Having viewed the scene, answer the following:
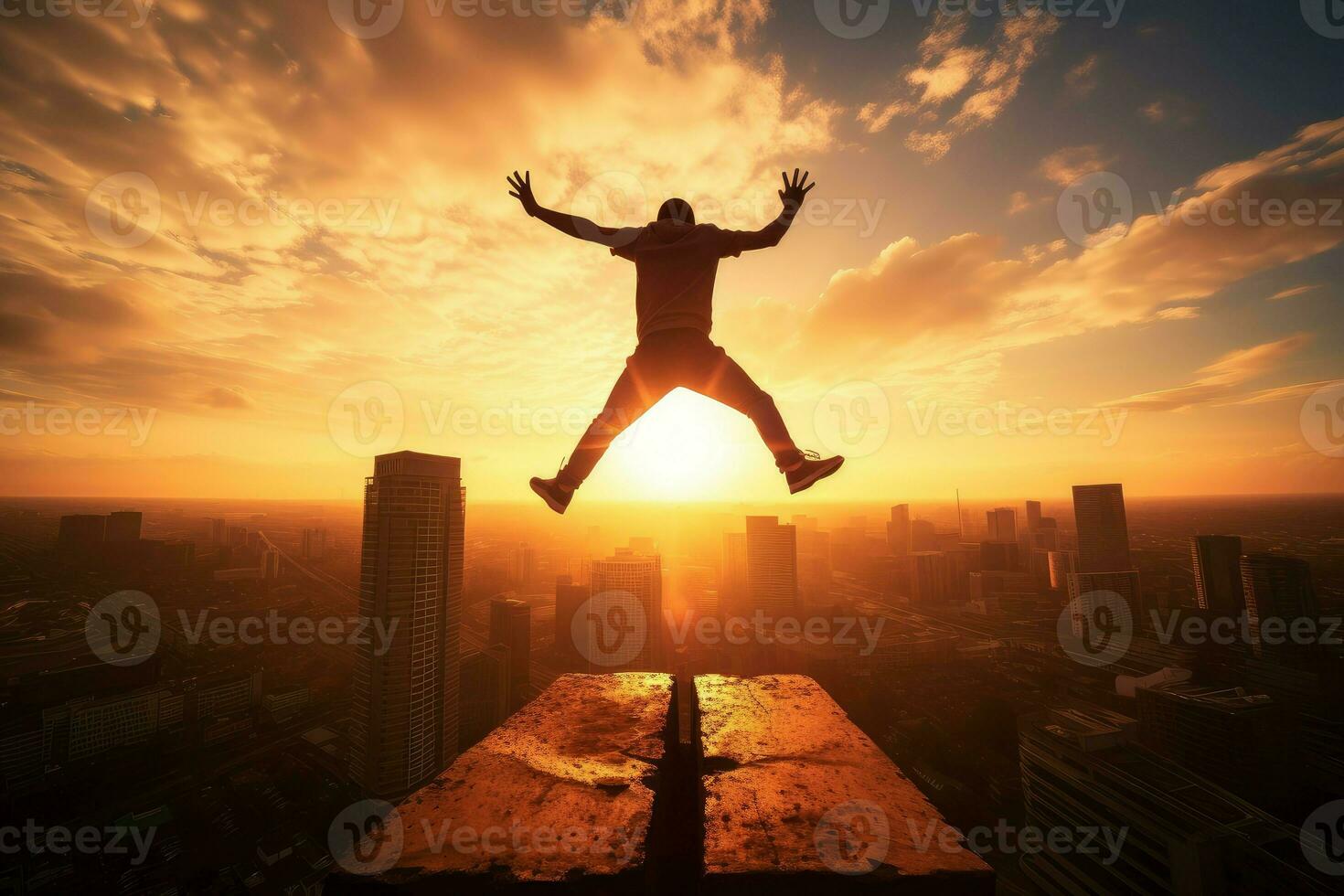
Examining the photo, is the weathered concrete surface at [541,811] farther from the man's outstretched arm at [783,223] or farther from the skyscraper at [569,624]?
the skyscraper at [569,624]

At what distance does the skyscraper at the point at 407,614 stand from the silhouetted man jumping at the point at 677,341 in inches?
1161

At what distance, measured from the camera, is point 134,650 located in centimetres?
4494

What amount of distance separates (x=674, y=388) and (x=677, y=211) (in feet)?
4.71

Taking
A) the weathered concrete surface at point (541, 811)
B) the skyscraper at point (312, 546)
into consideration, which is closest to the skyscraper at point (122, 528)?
the skyscraper at point (312, 546)

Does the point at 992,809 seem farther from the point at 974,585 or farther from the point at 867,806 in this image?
the point at 974,585

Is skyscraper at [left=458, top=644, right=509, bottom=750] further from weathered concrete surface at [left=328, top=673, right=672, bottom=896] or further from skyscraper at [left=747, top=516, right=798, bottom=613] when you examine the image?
weathered concrete surface at [left=328, top=673, right=672, bottom=896]

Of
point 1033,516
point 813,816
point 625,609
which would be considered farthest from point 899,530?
point 813,816

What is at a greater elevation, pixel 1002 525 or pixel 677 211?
pixel 677 211

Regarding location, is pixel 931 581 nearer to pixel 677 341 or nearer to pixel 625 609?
pixel 625 609

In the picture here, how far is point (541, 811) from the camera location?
234 cm

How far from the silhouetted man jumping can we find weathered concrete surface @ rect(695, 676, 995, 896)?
1.73m

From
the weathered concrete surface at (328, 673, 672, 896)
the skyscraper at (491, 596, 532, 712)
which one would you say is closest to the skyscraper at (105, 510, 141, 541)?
the skyscraper at (491, 596, 532, 712)

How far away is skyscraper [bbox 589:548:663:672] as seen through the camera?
5291 centimetres

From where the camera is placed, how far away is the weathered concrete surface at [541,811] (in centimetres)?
185
